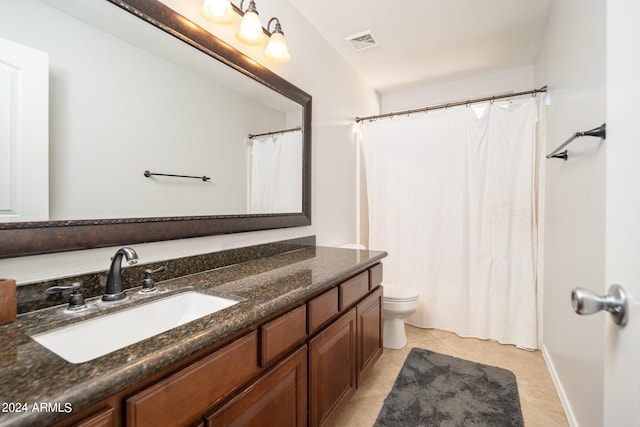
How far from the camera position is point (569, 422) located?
4.94ft

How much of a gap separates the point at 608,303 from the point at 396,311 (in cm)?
180

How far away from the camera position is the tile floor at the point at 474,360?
1.57 metres

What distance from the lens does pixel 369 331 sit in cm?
176

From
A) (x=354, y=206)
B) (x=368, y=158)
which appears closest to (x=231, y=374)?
(x=354, y=206)

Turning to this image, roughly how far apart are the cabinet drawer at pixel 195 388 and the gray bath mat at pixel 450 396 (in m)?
1.09

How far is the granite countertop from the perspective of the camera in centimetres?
47

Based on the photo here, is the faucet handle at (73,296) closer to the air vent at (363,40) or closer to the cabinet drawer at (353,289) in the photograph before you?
the cabinet drawer at (353,289)

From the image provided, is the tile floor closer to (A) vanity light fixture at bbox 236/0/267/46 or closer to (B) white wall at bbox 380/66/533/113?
(A) vanity light fixture at bbox 236/0/267/46

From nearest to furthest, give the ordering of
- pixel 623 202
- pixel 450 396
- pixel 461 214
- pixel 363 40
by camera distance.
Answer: pixel 623 202 < pixel 450 396 < pixel 363 40 < pixel 461 214

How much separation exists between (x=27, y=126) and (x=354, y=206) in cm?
237

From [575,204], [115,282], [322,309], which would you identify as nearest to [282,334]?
[322,309]

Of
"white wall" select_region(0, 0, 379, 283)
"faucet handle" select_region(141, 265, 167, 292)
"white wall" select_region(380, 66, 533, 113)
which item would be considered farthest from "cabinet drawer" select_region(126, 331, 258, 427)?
"white wall" select_region(380, 66, 533, 113)

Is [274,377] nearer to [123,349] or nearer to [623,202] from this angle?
[123,349]

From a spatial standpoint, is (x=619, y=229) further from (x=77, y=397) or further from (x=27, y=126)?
(x=27, y=126)
